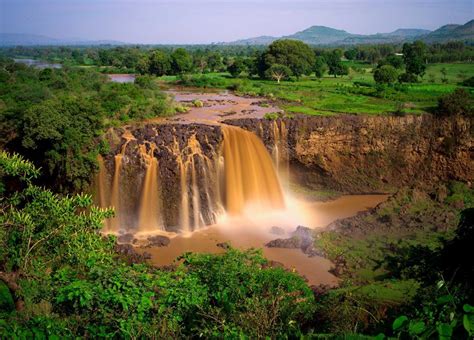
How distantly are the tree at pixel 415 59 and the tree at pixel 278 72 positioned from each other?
12.7 metres

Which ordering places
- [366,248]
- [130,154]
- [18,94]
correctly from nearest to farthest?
[366,248]
[130,154]
[18,94]

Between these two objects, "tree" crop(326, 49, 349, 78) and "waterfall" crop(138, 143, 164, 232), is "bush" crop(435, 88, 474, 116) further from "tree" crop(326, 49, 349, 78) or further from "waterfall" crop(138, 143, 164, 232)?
"tree" crop(326, 49, 349, 78)

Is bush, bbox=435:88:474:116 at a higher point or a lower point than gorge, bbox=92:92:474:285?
higher

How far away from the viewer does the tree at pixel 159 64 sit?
179ft

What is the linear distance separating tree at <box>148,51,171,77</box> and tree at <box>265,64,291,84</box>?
44.4 feet

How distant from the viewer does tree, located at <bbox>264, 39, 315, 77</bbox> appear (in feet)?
163

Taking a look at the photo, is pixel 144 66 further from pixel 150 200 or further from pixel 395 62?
pixel 150 200

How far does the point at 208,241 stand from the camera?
63.7 feet

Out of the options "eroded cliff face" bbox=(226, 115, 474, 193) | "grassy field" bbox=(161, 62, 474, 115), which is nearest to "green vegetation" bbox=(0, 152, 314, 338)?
"eroded cliff face" bbox=(226, 115, 474, 193)

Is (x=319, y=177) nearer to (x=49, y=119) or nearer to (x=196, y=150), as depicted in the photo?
(x=196, y=150)

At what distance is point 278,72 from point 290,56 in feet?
10.3

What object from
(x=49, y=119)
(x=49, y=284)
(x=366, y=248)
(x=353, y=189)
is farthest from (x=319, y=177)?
(x=49, y=284)

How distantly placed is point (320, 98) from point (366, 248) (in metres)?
18.4

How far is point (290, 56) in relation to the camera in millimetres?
49781
